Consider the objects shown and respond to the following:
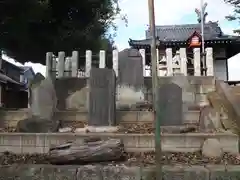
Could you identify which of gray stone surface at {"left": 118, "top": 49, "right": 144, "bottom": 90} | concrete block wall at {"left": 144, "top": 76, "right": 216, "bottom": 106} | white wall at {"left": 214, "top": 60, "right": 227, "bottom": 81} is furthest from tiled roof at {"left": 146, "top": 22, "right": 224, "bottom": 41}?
gray stone surface at {"left": 118, "top": 49, "right": 144, "bottom": 90}

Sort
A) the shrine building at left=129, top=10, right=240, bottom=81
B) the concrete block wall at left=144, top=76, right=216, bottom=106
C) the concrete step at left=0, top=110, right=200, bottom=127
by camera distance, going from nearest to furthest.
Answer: the concrete step at left=0, top=110, right=200, bottom=127 → the concrete block wall at left=144, top=76, right=216, bottom=106 → the shrine building at left=129, top=10, right=240, bottom=81

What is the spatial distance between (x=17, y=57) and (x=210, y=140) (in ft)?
38.3

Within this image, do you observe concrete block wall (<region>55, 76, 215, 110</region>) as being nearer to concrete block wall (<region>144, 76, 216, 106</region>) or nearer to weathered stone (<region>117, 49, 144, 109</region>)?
concrete block wall (<region>144, 76, 216, 106</region>)

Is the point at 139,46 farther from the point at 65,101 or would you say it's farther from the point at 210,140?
the point at 210,140

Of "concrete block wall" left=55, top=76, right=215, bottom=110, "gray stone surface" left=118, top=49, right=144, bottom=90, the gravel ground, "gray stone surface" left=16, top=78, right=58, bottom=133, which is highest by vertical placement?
"gray stone surface" left=118, top=49, right=144, bottom=90

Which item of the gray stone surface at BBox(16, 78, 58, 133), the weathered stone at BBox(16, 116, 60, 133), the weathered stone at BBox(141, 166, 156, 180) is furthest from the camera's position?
the gray stone surface at BBox(16, 78, 58, 133)

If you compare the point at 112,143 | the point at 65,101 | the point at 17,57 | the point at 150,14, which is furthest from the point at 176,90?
the point at 17,57

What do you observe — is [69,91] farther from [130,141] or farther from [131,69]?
[130,141]

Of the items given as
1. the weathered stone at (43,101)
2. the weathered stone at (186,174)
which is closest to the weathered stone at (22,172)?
the weathered stone at (186,174)

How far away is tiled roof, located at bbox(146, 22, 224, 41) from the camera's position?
23831 millimetres

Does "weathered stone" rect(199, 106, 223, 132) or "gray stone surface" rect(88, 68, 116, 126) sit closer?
"weathered stone" rect(199, 106, 223, 132)

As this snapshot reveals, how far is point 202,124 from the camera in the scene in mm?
7535

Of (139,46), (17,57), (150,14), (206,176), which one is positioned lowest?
(206,176)

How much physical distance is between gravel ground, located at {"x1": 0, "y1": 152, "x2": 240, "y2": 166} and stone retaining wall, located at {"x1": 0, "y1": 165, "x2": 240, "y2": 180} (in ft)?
1.07
